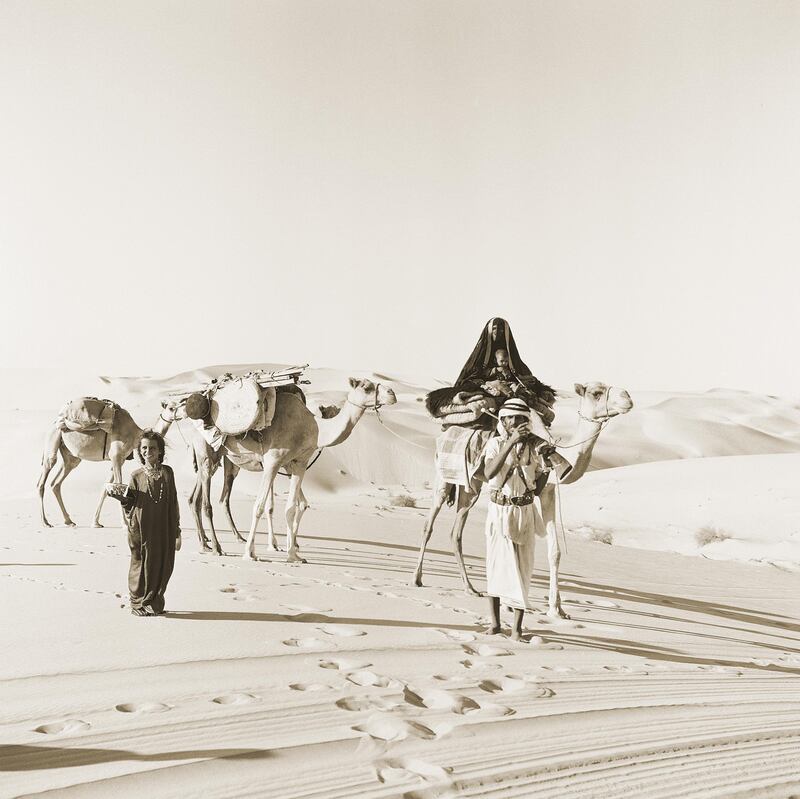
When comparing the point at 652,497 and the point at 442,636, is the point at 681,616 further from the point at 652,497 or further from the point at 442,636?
the point at 652,497

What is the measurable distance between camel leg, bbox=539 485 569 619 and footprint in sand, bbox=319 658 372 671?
2.58m

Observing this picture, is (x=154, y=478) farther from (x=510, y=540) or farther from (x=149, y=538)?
(x=510, y=540)

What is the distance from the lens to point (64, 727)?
146 inches

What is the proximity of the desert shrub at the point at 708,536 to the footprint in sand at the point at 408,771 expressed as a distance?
647 inches

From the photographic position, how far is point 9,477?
26.7 m

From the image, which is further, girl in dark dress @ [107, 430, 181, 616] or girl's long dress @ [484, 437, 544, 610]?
girl in dark dress @ [107, 430, 181, 616]

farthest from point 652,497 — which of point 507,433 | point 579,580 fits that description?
point 507,433

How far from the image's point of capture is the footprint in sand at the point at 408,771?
10.7 ft

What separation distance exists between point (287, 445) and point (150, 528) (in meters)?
4.55

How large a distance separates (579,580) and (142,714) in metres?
8.20

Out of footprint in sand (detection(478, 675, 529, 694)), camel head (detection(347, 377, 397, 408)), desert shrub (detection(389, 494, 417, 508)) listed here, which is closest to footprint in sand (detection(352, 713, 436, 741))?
footprint in sand (detection(478, 675, 529, 694))

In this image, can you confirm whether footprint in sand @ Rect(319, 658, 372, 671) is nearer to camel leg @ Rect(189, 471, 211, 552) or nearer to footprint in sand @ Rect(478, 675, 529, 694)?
footprint in sand @ Rect(478, 675, 529, 694)

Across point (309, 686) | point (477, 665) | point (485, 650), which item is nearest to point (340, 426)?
point (485, 650)

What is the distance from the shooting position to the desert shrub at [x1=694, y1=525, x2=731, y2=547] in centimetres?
1838
